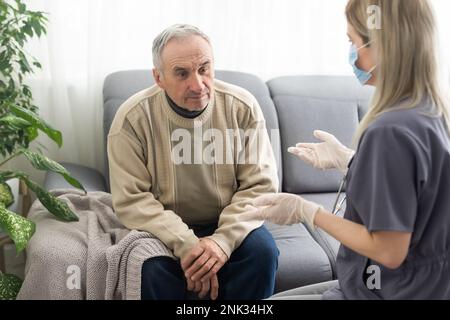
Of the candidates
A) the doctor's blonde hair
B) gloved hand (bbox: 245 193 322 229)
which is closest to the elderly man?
gloved hand (bbox: 245 193 322 229)

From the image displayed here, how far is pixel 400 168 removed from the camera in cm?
107

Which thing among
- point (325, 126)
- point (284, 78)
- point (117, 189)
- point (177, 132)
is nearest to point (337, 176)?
point (325, 126)

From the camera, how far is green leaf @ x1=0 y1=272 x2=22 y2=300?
165 centimetres

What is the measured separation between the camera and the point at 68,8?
236 centimetres

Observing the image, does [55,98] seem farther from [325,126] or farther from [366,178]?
[366,178]

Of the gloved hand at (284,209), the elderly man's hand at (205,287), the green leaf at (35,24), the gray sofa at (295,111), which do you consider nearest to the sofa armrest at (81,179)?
the gray sofa at (295,111)

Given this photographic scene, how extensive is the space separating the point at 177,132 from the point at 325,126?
86 centimetres

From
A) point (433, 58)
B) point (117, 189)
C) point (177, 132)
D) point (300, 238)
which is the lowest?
point (300, 238)

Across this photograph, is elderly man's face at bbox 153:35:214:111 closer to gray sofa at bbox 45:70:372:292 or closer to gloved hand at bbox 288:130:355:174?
gloved hand at bbox 288:130:355:174

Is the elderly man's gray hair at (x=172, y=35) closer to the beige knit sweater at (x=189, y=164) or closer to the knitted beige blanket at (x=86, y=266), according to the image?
the beige knit sweater at (x=189, y=164)

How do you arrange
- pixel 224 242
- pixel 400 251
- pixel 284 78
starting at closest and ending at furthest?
pixel 400 251, pixel 224 242, pixel 284 78

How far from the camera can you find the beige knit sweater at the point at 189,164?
175 centimetres

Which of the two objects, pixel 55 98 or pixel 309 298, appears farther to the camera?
pixel 55 98

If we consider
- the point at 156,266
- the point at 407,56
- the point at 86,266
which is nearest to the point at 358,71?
the point at 407,56
